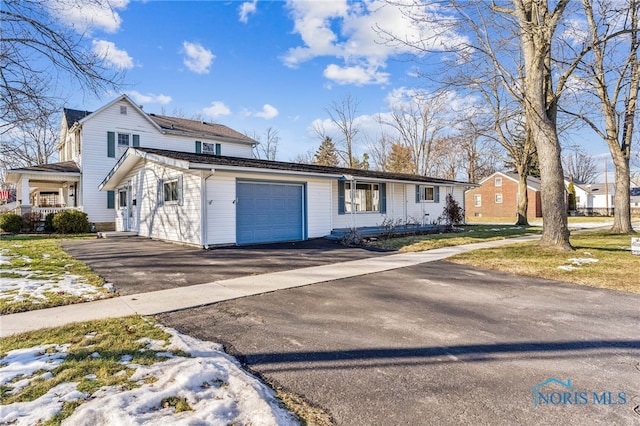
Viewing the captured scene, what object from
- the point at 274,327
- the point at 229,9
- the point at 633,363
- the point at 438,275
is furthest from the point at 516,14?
the point at 274,327

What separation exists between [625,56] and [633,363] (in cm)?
1746

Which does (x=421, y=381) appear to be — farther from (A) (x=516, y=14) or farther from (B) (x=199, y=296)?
(A) (x=516, y=14)

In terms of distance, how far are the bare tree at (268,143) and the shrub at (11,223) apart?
87.5 ft

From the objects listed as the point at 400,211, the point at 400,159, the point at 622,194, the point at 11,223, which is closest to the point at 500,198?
the point at 400,159

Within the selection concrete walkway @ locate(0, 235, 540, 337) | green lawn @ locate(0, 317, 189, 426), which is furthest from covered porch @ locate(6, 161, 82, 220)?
green lawn @ locate(0, 317, 189, 426)

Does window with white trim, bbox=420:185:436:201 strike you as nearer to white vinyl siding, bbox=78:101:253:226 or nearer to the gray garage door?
the gray garage door

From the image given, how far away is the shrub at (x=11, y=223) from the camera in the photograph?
17.9 m

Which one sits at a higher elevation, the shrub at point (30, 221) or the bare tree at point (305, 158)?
the bare tree at point (305, 158)

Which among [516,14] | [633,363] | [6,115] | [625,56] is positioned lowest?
[633,363]

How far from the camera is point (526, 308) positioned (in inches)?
196

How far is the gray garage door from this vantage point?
39.8ft

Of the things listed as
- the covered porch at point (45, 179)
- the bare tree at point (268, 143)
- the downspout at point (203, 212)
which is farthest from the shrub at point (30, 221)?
the bare tree at point (268, 143)

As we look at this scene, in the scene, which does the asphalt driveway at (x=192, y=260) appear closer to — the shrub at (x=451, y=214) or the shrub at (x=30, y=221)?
the shrub at (x=451, y=214)

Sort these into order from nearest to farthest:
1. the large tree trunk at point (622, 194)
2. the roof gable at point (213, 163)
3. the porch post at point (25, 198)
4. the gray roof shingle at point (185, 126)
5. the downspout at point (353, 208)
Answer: the roof gable at point (213, 163) < the downspout at point (353, 208) < the large tree trunk at point (622, 194) < the porch post at point (25, 198) < the gray roof shingle at point (185, 126)
